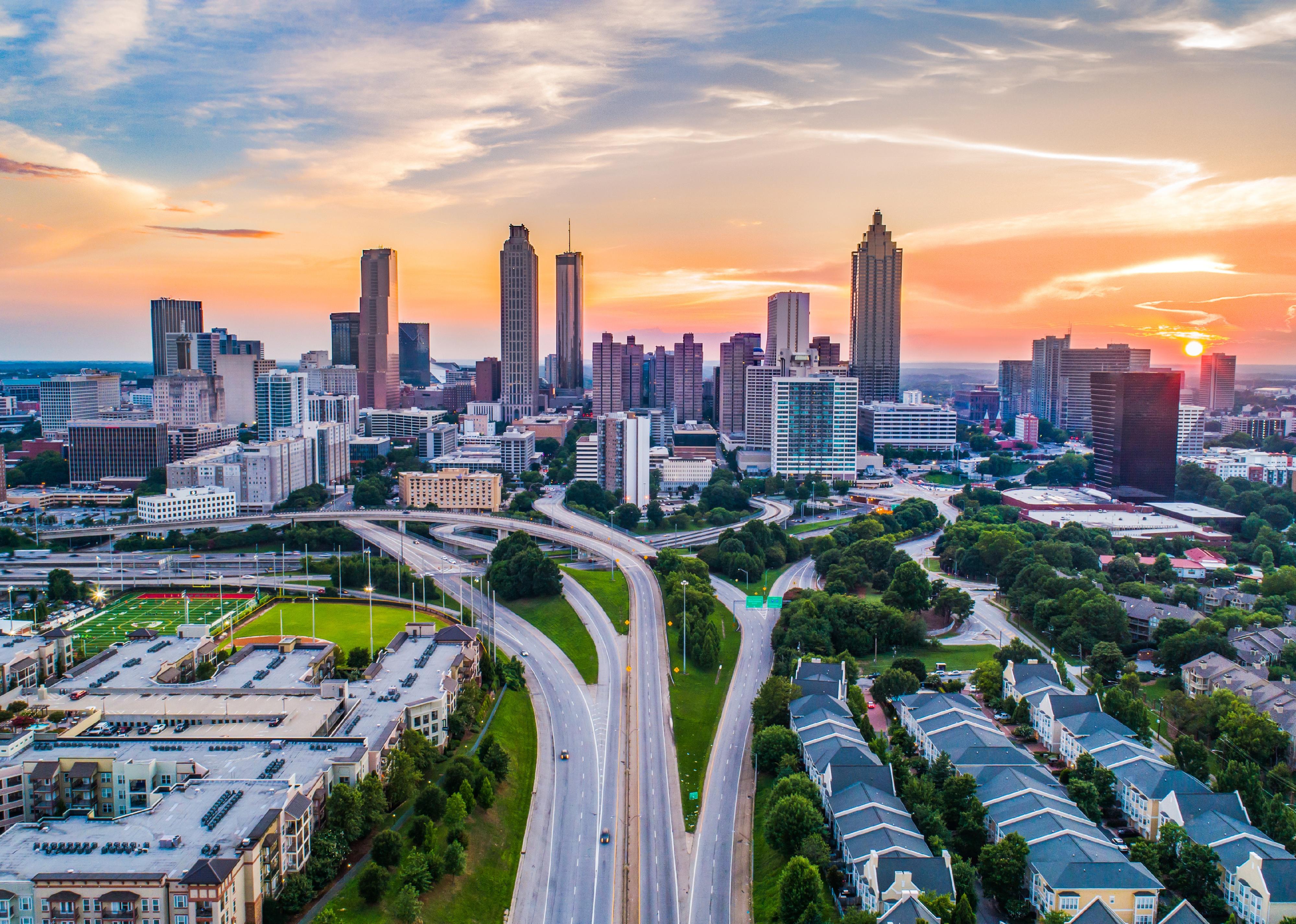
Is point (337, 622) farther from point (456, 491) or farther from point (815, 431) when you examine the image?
point (815, 431)

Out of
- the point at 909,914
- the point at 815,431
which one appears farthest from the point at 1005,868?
the point at 815,431

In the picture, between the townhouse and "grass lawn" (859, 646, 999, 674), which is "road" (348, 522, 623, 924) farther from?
"grass lawn" (859, 646, 999, 674)

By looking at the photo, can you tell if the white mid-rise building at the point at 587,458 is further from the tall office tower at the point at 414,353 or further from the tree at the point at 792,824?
the tall office tower at the point at 414,353

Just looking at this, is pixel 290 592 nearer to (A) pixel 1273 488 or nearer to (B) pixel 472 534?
(B) pixel 472 534

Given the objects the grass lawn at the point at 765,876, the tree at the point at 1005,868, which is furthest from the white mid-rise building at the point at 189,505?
the tree at the point at 1005,868

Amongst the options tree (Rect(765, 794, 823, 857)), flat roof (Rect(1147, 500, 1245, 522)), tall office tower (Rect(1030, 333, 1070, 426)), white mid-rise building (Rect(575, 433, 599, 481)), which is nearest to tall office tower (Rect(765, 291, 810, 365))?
tall office tower (Rect(1030, 333, 1070, 426))

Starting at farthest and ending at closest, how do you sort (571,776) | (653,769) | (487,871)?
(653,769)
(571,776)
(487,871)
